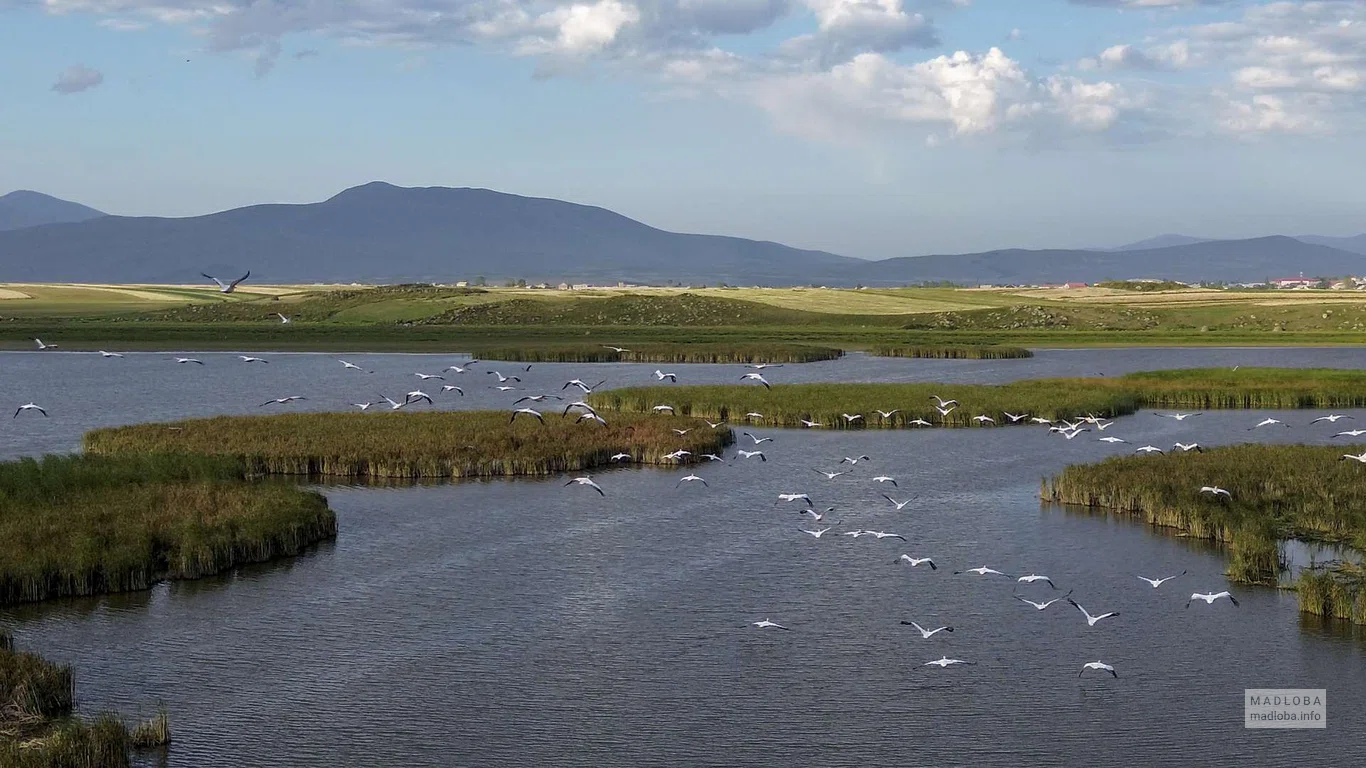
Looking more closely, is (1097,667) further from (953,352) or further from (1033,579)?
(953,352)

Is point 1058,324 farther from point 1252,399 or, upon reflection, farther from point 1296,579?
point 1296,579

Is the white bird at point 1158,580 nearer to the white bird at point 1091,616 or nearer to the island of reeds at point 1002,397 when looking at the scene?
the white bird at point 1091,616

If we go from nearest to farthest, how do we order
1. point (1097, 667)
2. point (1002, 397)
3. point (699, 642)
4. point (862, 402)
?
point (1097, 667) → point (699, 642) → point (862, 402) → point (1002, 397)

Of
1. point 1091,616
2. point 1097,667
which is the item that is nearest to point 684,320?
point 1091,616

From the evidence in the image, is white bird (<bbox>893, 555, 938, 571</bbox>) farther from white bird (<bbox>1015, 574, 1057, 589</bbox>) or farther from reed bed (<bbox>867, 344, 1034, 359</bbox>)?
reed bed (<bbox>867, 344, 1034, 359</bbox>)

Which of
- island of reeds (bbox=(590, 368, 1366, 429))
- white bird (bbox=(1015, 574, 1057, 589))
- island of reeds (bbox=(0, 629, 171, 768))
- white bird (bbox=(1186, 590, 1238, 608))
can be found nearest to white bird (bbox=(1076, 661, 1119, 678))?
white bird (bbox=(1015, 574, 1057, 589))

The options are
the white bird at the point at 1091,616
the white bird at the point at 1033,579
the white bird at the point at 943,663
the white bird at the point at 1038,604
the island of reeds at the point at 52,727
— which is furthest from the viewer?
the white bird at the point at 1038,604

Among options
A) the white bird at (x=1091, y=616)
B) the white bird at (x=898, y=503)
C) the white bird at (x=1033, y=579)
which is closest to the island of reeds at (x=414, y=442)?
the white bird at (x=898, y=503)
